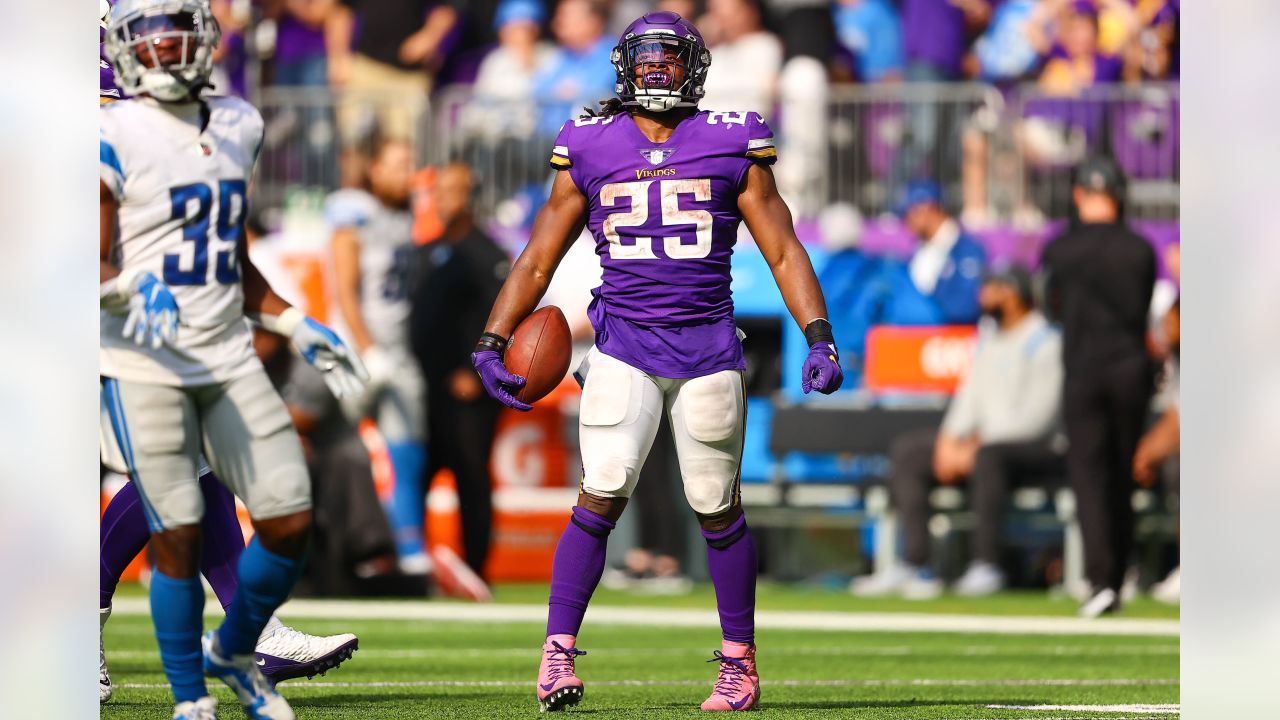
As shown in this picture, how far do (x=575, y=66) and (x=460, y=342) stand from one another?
3.82 m

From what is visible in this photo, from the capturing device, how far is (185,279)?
516 centimetres

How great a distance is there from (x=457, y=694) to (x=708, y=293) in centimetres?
153

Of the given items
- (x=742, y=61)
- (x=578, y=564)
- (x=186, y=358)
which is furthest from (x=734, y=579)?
(x=742, y=61)

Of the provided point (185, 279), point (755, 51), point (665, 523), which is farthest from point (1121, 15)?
point (185, 279)

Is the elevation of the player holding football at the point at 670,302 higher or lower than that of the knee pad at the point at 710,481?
higher

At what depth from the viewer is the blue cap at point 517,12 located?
50.5ft

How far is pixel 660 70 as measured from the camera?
239 inches

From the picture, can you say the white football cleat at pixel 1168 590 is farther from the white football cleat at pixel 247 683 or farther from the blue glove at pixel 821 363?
the white football cleat at pixel 247 683

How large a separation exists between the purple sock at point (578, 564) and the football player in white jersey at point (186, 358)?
3.49 ft

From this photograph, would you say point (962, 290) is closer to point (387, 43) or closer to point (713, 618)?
point (713, 618)

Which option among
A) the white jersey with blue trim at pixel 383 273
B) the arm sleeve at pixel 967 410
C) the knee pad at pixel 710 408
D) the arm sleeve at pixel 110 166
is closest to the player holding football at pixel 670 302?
the knee pad at pixel 710 408

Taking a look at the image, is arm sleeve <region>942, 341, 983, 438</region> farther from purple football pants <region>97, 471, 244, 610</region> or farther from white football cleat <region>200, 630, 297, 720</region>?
white football cleat <region>200, 630, 297, 720</region>
